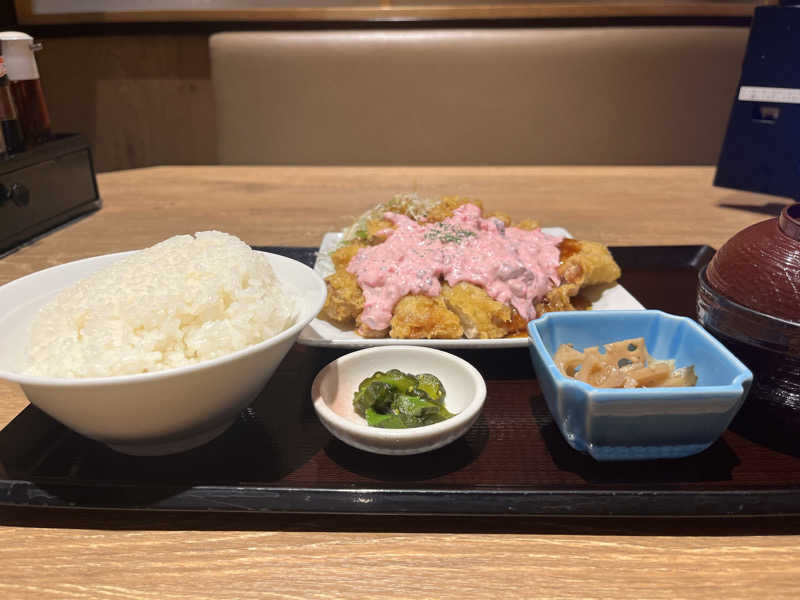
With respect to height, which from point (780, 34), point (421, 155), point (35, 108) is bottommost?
point (421, 155)

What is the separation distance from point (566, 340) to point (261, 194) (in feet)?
6.61

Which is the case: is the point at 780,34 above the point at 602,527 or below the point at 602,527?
above

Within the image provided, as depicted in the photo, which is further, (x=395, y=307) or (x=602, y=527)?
(x=395, y=307)

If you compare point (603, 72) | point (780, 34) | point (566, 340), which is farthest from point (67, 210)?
point (603, 72)

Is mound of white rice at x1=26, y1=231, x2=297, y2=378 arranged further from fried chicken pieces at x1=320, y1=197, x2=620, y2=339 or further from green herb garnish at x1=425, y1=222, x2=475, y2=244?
green herb garnish at x1=425, y1=222, x2=475, y2=244

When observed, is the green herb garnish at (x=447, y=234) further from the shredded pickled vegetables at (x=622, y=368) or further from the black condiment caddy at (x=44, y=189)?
the black condiment caddy at (x=44, y=189)

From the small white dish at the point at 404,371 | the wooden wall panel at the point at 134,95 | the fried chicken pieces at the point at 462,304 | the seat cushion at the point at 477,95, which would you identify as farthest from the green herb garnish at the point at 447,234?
the wooden wall panel at the point at 134,95

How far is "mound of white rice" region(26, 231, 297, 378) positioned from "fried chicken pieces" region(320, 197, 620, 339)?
1.27 ft

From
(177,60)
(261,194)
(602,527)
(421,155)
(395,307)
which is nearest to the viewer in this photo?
(602,527)

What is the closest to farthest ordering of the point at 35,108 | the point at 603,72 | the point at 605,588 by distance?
the point at 605,588 → the point at 35,108 → the point at 603,72

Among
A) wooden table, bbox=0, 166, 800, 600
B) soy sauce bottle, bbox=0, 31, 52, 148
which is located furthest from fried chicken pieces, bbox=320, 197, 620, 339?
soy sauce bottle, bbox=0, 31, 52, 148

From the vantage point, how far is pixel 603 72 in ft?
12.4

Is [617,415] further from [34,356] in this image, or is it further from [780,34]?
[780,34]

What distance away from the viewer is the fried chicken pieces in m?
1.45
